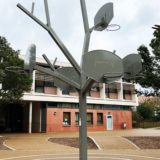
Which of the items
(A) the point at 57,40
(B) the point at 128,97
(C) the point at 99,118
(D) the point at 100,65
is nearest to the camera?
(D) the point at 100,65

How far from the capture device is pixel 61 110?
45.5 m

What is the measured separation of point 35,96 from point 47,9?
30902 mm

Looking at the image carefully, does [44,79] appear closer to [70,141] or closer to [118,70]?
[70,141]

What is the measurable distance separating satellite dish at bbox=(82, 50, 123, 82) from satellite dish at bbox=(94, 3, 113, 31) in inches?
57.8

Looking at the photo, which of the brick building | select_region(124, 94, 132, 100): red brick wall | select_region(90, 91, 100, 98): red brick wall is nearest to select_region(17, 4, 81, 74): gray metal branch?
the brick building

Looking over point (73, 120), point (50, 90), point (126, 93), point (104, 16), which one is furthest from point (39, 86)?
point (104, 16)

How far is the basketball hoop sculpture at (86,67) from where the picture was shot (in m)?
9.67

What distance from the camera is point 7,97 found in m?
30.7

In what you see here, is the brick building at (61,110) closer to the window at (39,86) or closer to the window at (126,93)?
the window at (39,86)

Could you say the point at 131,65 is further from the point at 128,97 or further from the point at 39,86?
the point at 128,97

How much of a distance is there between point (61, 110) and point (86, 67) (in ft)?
118

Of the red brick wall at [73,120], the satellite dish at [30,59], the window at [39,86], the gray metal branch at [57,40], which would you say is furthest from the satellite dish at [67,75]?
the window at [39,86]

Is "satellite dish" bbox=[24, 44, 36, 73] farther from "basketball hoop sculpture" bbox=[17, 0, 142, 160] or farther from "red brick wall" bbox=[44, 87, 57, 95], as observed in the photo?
"red brick wall" bbox=[44, 87, 57, 95]

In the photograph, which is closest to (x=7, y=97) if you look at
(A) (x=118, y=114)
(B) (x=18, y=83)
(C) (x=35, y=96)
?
(B) (x=18, y=83)
